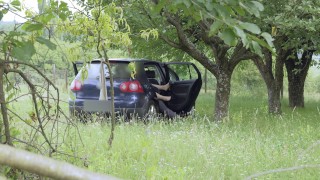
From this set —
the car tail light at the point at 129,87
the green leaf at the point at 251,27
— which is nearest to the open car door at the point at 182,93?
the car tail light at the point at 129,87

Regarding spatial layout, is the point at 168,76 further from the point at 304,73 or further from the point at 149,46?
→ the point at 304,73

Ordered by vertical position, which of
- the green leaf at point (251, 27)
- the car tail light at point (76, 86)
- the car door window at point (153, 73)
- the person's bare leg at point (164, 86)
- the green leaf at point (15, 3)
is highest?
the green leaf at point (15, 3)

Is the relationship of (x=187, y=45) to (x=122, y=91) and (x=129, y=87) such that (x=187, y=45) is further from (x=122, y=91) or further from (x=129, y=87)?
(x=122, y=91)

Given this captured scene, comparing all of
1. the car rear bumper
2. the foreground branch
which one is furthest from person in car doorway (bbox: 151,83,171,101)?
the foreground branch

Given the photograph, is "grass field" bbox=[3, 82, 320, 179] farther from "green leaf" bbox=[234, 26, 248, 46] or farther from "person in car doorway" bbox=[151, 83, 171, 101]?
"person in car doorway" bbox=[151, 83, 171, 101]

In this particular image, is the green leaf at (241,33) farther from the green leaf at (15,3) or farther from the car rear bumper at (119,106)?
the car rear bumper at (119,106)

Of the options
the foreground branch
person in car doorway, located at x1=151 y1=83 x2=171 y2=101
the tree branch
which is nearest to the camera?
the foreground branch

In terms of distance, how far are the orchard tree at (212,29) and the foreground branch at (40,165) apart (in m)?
1.29

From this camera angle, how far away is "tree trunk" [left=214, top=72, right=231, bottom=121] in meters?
11.5

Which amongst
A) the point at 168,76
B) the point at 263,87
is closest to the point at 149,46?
the point at 168,76

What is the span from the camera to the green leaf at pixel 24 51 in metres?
2.41

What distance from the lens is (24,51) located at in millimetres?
2449

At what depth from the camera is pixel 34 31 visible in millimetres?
2580

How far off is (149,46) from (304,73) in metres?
6.98
